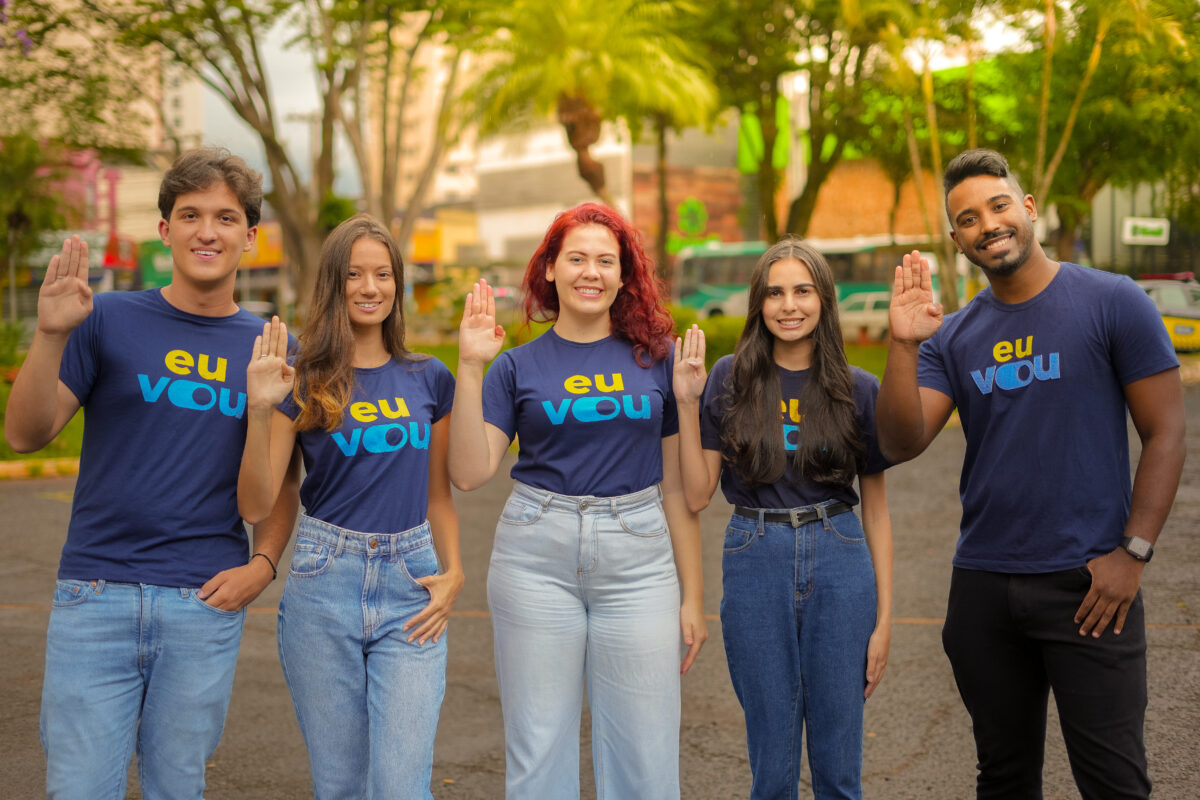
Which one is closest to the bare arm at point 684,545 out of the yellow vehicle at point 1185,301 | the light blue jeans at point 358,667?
the light blue jeans at point 358,667

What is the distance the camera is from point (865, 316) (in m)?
35.2

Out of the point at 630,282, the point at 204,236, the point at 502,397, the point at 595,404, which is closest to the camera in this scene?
the point at 204,236

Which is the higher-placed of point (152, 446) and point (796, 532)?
point (152, 446)

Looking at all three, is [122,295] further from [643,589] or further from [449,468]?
[643,589]

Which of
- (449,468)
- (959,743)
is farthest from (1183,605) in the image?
(449,468)

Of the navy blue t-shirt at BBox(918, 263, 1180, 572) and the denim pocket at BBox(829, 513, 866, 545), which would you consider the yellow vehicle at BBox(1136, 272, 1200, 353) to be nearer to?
the navy blue t-shirt at BBox(918, 263, 1180, 572)

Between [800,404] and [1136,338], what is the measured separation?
89 cm

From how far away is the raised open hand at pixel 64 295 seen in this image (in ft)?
8.63

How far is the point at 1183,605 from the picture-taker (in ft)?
20.6

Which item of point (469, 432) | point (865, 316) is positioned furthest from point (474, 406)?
point (865, 316)

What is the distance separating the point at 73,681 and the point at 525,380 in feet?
4.46

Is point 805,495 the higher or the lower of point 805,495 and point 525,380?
the lower

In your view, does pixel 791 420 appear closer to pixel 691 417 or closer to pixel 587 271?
pixel 691 417

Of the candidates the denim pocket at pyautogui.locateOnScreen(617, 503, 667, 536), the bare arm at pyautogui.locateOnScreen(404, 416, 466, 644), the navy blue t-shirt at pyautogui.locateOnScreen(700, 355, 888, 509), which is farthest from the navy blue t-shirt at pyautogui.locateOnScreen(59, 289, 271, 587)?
Answer: the navy blue t-shirt at pyautogui.locateOnScreen(700, 355, 888, 509)
